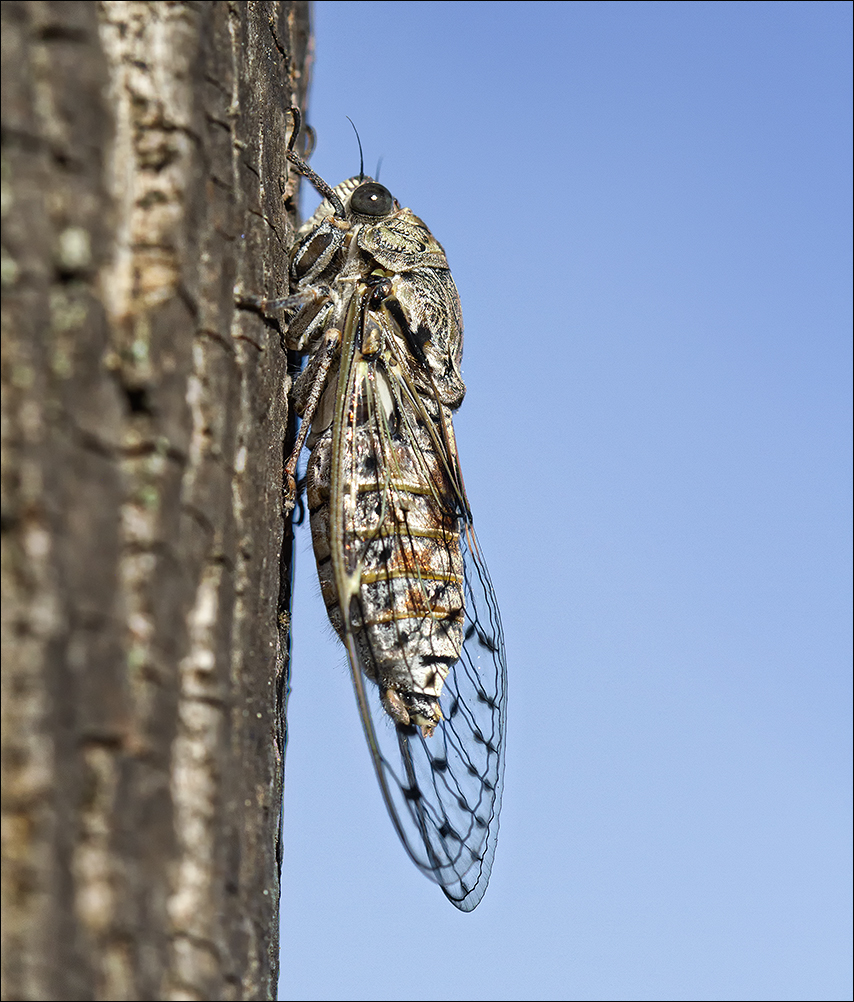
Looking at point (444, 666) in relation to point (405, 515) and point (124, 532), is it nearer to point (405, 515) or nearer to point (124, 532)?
point (405, 515)

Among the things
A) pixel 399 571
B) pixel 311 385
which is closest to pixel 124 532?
pixel 399 571

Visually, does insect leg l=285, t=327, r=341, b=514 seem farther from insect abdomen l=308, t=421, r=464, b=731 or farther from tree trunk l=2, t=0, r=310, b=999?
tree trunk l=2, t=0, r=310, b=999

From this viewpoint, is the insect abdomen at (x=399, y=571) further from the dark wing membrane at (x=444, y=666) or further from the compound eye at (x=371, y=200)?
the compound eye at (x=371, y=200)

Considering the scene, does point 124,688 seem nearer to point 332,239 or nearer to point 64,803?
point 64,803

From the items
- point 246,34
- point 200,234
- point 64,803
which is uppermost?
point 246,34

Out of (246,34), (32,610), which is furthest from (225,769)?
(246,34)
